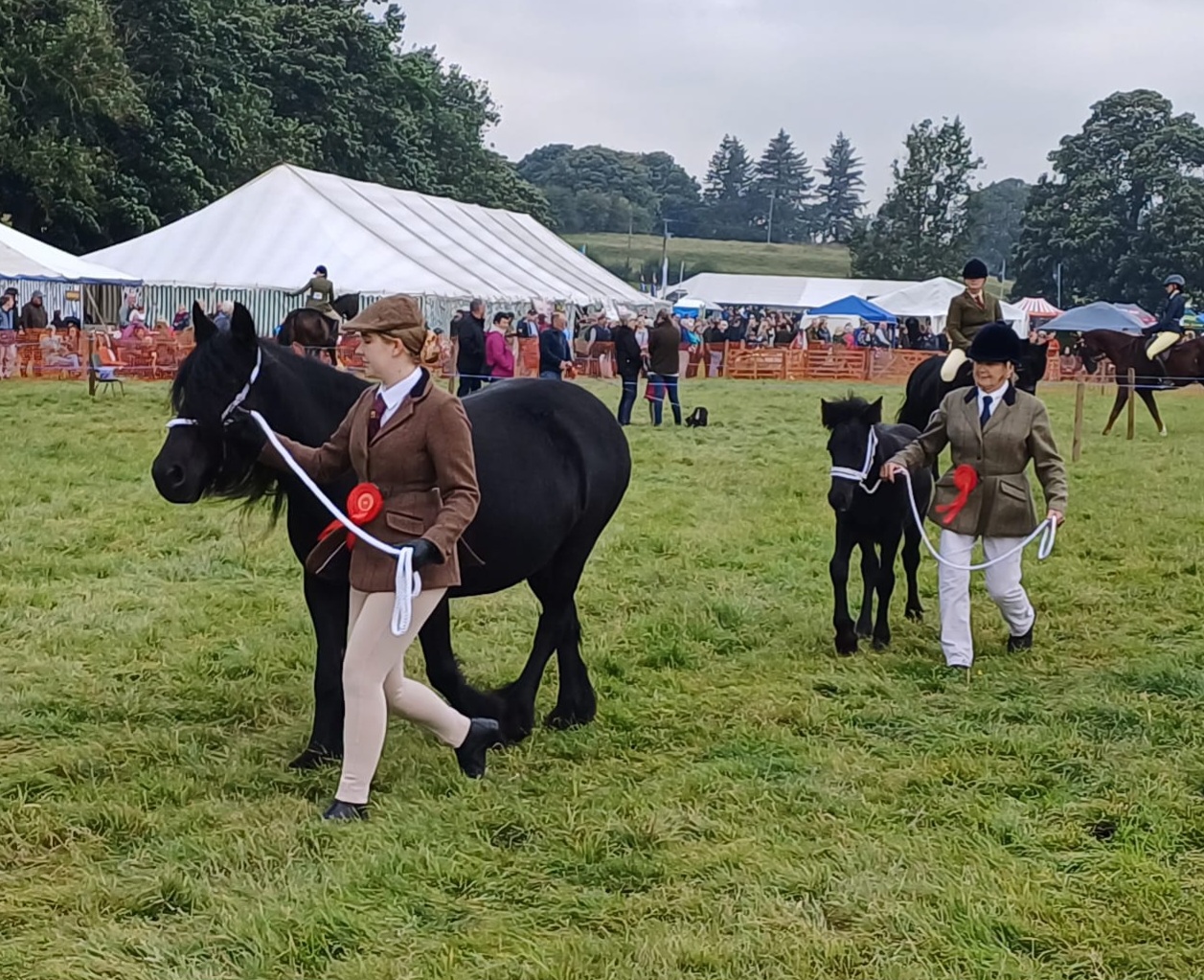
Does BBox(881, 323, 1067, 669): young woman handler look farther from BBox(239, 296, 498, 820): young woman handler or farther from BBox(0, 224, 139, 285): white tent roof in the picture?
BBox(0, 224, 139, 285): white tent roof

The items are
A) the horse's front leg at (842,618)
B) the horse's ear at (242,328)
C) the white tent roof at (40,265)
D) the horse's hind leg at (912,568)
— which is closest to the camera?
the horse's ear at (242,328)

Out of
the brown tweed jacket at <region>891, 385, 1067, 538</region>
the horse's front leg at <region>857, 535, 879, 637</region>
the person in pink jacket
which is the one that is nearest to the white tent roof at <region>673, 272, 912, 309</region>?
the person in pink jacket

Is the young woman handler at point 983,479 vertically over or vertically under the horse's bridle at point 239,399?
under

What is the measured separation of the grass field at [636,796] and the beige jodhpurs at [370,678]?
0.65 ft

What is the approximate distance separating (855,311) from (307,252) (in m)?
21.8

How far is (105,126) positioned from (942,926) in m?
42.3

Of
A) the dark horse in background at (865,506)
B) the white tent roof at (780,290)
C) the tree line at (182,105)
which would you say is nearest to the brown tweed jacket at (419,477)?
the dark horse in background at (865,506)

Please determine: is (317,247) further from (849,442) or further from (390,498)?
(390,498)

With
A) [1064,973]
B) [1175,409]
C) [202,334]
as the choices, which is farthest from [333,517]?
[1175,409]

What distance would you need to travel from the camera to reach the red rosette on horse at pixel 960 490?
7258mm

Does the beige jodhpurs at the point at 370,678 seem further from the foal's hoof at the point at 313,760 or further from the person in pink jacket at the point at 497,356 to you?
the person in pink jacket at the point at 497,356

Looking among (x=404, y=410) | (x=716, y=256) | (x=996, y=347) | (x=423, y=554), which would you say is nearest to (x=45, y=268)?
(x=996, y=347)

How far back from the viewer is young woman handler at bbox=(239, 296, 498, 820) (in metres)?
4.72

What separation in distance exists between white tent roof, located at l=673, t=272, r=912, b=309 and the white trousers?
60621mm
